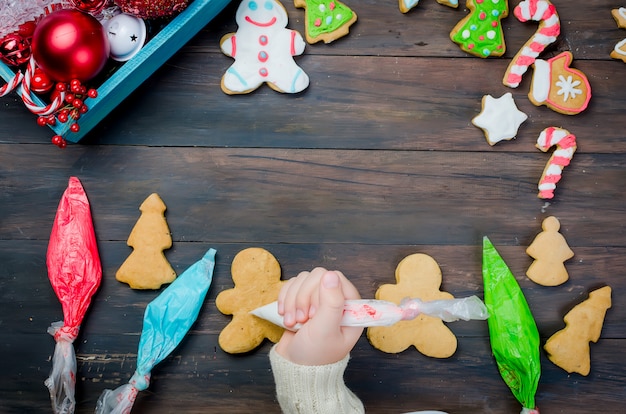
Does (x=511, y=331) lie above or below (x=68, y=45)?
below

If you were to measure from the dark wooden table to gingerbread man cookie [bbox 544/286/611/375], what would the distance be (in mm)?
26

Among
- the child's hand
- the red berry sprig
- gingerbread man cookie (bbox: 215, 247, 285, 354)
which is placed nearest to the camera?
the child's hand

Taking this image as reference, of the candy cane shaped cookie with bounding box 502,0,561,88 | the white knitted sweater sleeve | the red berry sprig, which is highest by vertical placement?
the candy cane shaped cookie with bounding box 502,0,561,88

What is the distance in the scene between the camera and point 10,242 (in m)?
1.23

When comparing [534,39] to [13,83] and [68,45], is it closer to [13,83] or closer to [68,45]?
[68,45]

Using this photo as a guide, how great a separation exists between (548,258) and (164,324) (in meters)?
0.79

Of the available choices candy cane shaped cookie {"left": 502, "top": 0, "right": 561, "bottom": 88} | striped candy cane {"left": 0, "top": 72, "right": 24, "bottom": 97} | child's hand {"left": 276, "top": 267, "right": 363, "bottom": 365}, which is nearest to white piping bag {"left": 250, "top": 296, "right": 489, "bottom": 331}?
child's hand {"left": 276, "top": 267, "right": 363, "bottom": 365}

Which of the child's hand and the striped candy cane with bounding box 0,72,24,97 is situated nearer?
the child's hand

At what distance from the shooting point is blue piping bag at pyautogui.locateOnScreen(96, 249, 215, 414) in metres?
1.16

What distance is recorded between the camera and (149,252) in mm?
1202

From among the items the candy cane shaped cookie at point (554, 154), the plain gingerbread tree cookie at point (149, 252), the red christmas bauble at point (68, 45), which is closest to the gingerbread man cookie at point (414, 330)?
the candy cane shaped cookie at point (554, 154)

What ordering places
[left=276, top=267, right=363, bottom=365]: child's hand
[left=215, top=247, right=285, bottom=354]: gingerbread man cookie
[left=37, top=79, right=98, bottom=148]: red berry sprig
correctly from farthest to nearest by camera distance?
[left=215, top=247, right=285, bottom=354]: gingerbread man cookie
[left=37, top=79, right=98, bottom=148]: red berry sprig
[left=276, top=267, right=363, bottom=365]: child's hand

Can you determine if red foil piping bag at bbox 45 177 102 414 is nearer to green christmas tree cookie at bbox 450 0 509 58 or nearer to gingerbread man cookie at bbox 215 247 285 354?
gingerbread man cookie at bbox 215 247 285 354

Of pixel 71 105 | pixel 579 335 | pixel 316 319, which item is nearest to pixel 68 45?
pixel 71 105
